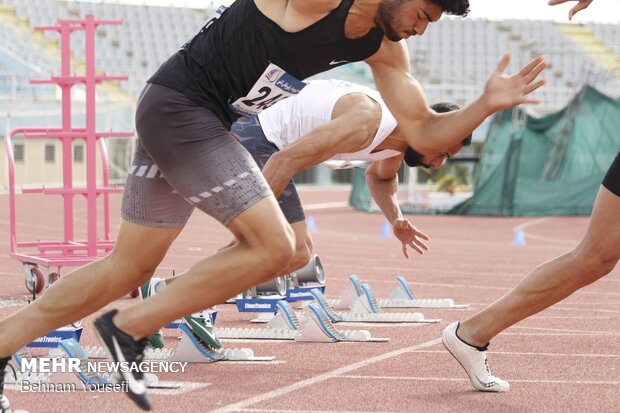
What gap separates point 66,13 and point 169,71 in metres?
37.9

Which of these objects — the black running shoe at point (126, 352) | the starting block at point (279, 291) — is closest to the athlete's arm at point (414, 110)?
the black running shoe at point (126, 352)

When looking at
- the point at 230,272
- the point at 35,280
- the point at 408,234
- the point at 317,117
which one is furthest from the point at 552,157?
the point at 230,272

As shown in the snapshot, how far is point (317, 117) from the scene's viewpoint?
7090 mm

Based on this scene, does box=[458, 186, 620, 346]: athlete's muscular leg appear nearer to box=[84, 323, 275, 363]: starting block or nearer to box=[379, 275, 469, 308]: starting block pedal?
box=[84, 323, 275, 363]: starting block

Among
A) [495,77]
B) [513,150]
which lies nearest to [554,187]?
[513,150]

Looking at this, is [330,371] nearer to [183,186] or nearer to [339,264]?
[183,186]

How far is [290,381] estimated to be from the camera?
5.64 m

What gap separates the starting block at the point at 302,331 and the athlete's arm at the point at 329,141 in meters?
0.99

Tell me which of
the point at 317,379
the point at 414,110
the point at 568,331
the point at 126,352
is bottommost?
the point at 568,331

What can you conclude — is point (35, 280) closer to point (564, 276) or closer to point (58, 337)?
point (58, 337)

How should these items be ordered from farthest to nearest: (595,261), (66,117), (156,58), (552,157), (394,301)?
(156,58) → (552,157) → (66,117) → (394,301) → (595,261)

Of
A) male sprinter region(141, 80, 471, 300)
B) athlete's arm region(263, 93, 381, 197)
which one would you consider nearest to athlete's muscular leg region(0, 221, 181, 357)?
male sprinter region(141, 80, 471, 300)

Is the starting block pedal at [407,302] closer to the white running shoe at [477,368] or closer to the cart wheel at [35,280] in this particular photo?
the cart wheel at [35,280]

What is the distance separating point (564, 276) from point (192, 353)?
6.84 ft
